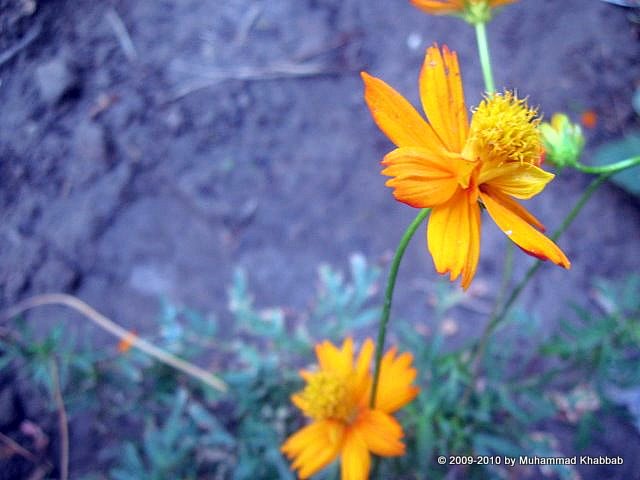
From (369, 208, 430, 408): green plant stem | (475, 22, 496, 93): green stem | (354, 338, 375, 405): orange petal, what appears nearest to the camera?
(369, 208, 430, 408): green plant stem

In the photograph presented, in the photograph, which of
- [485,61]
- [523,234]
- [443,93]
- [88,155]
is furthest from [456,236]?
[88,155]

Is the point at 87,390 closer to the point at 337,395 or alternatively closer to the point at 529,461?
the point at 337,395

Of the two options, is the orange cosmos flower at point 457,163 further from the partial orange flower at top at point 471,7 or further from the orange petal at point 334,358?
the orange petal at point 334,358

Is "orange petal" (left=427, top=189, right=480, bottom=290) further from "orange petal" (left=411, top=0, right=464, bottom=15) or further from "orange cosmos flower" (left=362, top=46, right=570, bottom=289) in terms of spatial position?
"orange petal" (left=411, top=0, right=464, bottom=15)

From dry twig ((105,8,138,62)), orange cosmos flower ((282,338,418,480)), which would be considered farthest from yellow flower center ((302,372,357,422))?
dry twig ((105,8,138,62))

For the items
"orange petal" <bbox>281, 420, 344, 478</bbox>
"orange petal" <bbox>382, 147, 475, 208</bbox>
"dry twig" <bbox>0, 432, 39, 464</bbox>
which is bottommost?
"dry twig" <bbox>0, 432, 39, 464</bbox>

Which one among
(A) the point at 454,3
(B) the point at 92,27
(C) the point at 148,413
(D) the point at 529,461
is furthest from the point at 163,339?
(B) the point at 92,27

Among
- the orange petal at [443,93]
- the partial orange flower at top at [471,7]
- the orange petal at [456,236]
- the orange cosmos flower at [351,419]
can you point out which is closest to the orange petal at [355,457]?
the orange cosmos flower at [351,419]

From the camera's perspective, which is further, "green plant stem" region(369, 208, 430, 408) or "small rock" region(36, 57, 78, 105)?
"small rock" region(36, 57, 78, 105)
